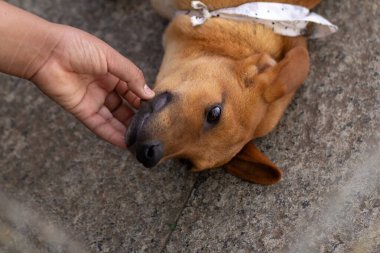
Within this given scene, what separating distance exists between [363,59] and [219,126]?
53.4 inches

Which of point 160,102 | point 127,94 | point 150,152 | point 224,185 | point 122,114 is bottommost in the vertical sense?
point 224,185

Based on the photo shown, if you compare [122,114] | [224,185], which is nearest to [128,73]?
[122,114]

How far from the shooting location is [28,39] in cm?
311

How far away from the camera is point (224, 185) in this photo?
12.3 ft

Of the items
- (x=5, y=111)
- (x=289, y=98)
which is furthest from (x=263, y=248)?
(x=5, y=111)

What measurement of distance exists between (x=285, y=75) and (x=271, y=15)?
1.58ft

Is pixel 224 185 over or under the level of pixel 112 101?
under

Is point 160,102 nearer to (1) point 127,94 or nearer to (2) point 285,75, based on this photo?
(1) point 127,94

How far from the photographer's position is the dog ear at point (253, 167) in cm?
342

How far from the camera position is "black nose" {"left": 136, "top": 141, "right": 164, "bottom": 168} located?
9.82 ft

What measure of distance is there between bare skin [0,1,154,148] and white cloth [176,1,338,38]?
68 centimetres

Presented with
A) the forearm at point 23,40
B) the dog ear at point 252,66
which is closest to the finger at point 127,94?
the forearm at point 23,40

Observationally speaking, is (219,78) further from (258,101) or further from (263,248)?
(263,248)

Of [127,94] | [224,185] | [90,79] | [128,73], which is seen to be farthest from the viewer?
[224,185]
